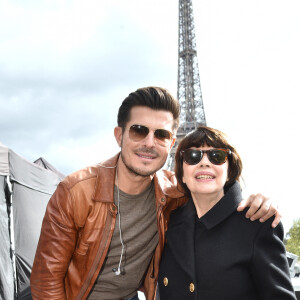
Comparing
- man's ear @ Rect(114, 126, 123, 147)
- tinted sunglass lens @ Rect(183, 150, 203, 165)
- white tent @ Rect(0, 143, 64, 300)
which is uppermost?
man's ear @ Rect(114, 126, 123, 147)

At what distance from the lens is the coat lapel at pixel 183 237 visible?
6.23 ft

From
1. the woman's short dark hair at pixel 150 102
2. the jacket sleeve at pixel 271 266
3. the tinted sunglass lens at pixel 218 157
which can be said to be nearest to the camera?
the jacket sleeve at pixel 271 266

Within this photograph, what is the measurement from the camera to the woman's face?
198 cm

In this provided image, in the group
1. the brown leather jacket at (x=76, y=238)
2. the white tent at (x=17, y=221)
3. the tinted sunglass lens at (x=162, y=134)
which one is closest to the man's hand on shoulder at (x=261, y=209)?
the brown leather jacket at (x=76, y=238)

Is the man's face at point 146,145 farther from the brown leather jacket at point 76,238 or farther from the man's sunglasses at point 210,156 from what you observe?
the man's sunglasses at point 210,156

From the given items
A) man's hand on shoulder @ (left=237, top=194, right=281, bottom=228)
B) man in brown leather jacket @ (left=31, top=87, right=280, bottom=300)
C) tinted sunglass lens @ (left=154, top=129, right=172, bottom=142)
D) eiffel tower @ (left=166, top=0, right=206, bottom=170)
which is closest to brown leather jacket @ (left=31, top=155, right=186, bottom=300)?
man in brown leather jacket @ (left=31, top=87, right=280, bottom=300)

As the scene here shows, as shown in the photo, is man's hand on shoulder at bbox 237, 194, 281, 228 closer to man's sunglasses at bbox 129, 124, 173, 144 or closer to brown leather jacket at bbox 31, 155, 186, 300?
brown leather jacket at bbox 31, 155, 186, 300

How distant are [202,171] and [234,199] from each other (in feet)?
0.84

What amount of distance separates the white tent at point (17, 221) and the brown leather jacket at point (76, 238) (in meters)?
3.33

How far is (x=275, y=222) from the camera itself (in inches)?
68.5

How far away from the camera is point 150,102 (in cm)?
260

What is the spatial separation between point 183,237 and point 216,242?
0.26m

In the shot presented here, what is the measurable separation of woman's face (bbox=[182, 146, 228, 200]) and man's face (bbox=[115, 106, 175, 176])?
484mm

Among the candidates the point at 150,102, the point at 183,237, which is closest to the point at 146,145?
the point at 150,102
